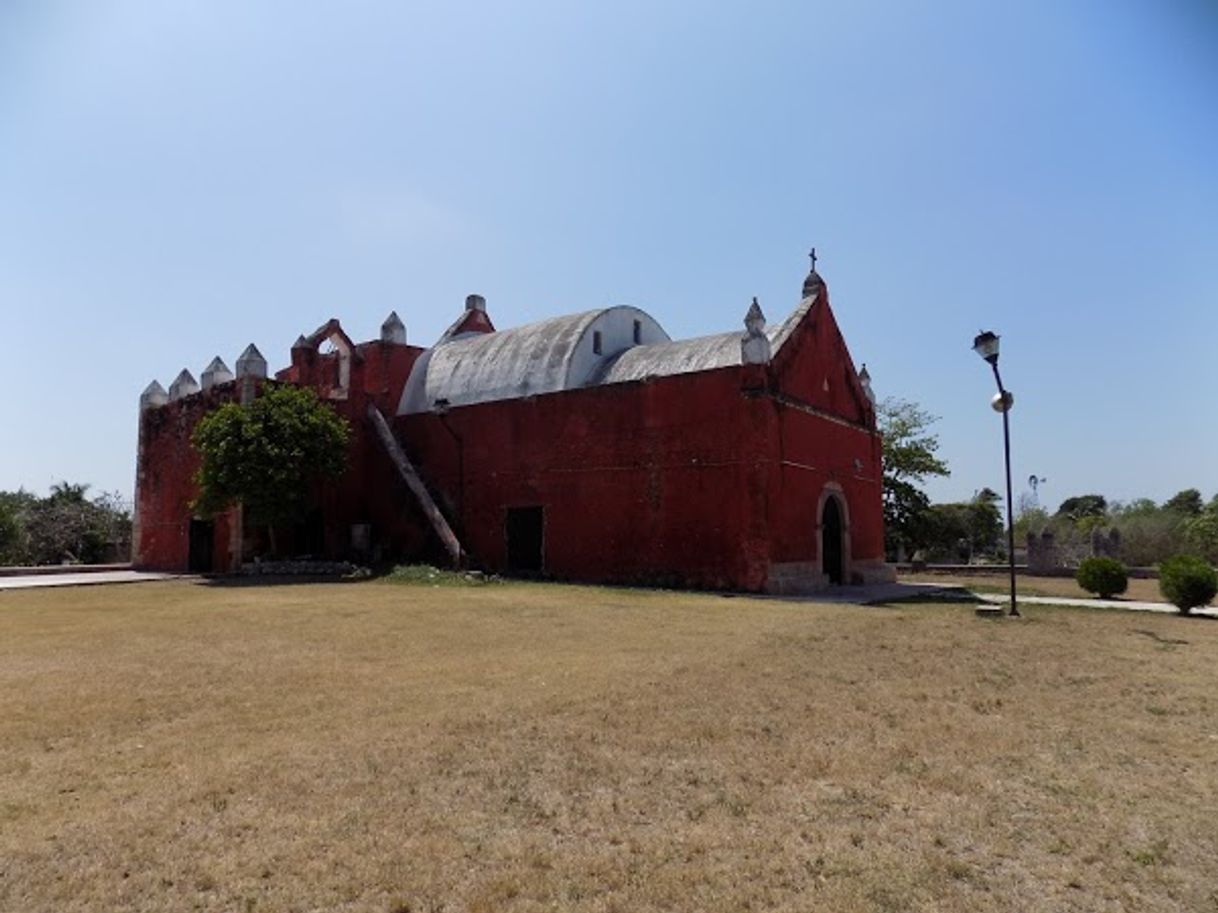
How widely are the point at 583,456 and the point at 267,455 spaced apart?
8.08 metres

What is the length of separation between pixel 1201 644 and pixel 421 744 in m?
10.1

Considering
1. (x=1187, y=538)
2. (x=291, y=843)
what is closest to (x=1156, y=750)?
(x=291, y=843)

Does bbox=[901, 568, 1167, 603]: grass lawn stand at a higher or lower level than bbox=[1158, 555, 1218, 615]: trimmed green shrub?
lower

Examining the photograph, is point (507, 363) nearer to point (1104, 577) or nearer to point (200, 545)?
point (200, 545)

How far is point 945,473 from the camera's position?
1345 inches

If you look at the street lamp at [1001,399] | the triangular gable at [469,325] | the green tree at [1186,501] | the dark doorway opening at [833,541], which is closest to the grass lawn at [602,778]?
the street lamp at [1001,399]

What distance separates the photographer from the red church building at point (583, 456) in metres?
19.1

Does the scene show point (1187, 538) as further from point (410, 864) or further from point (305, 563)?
point (410, 864)

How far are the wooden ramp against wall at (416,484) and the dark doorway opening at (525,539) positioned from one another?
1607 mm

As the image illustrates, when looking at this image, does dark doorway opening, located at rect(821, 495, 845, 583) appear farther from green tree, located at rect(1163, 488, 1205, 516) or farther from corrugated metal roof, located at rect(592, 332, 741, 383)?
green tree, located at rect(1163, 488, 1205, 516)

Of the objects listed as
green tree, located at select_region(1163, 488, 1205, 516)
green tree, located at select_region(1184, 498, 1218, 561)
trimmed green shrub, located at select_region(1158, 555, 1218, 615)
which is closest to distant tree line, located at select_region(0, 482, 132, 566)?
trimmed green shrub, located at select_region(1158, 555, 1218, 615)

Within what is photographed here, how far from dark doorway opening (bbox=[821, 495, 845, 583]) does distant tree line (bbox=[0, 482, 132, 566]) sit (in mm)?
28885

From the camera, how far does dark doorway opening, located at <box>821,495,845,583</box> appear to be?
2186 cm

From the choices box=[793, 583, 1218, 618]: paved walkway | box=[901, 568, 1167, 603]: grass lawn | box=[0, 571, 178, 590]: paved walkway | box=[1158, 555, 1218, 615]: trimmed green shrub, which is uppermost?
box=[1158, 555, 1218, 615]: trimmed green shrub
